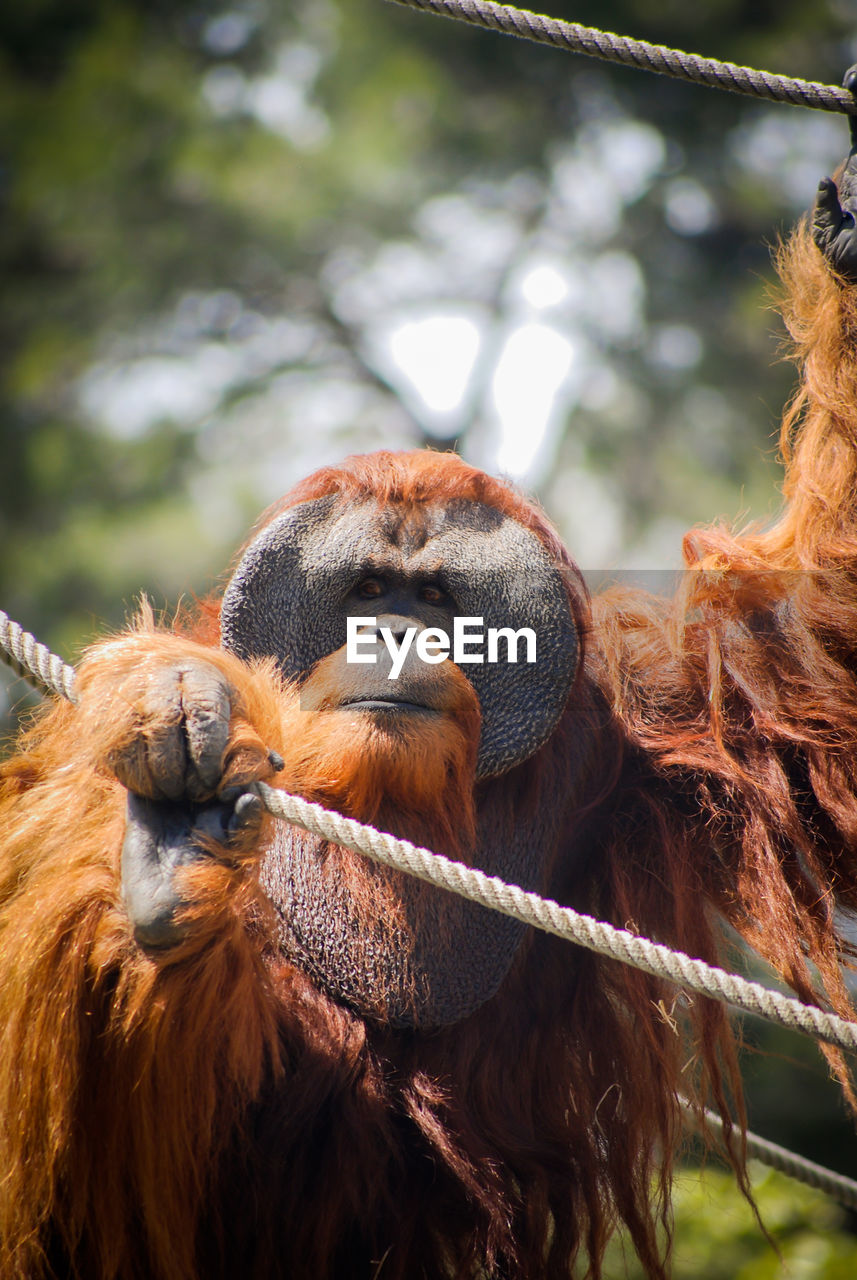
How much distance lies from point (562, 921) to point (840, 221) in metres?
1.69

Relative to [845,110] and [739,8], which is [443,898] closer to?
[845,110]

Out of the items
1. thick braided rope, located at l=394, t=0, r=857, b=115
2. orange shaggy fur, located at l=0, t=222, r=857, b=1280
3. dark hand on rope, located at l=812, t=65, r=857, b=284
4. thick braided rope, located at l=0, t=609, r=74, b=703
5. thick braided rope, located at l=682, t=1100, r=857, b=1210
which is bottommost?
thick braided rope, located at l=682, t=1100, r=857, b=1210

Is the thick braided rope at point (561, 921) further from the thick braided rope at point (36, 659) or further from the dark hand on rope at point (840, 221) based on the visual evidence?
the dark hand on rope at point (840, 221)

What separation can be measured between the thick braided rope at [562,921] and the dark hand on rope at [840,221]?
160cm

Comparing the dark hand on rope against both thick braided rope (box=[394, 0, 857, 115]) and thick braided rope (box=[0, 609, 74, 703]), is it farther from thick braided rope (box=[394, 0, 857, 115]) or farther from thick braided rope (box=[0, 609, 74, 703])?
thick braided rope (box=[0, 609, 74, 703])

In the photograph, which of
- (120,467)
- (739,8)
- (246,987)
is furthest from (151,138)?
(246,987)

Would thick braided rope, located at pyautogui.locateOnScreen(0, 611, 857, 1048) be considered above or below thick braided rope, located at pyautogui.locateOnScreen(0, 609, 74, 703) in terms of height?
below

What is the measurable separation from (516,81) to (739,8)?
1897mm

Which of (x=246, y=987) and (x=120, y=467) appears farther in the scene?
(x=120, y=467)

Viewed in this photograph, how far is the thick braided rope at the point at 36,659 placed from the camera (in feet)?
6.68

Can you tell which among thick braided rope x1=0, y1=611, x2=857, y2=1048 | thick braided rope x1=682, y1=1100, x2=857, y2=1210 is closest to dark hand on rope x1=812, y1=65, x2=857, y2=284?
thick braided rope x1=0, y1=611, x2=857, y2=1048

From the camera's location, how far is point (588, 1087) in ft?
8.16

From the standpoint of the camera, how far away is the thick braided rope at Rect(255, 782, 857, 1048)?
1829 mm

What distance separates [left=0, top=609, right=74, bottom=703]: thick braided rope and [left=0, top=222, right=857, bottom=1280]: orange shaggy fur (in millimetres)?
62
